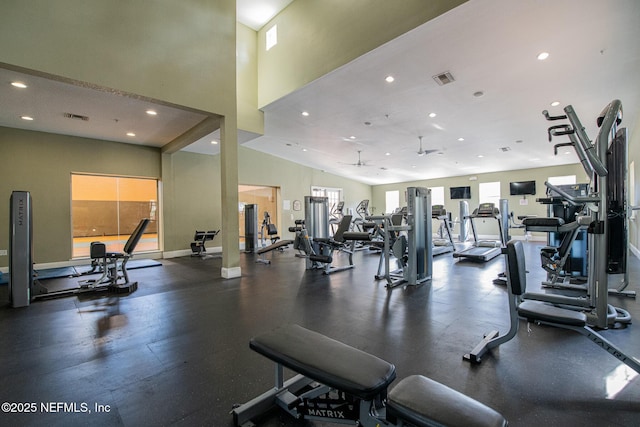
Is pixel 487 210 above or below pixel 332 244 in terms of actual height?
above

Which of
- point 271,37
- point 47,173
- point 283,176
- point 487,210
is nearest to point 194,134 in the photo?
point 271,37

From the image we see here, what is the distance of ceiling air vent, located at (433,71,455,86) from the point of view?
185 inches

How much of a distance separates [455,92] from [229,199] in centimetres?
458

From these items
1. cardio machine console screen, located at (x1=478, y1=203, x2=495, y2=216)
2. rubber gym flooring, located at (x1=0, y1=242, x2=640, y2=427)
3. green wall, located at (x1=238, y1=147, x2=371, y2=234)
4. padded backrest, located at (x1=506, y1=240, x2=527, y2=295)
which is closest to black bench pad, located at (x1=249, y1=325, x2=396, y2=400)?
rubber gym flooring, located at (x1=0, y1=242, x2=640, y2=427)

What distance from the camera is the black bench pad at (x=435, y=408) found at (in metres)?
0.92

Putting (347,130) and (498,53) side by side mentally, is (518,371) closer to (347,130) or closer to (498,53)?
(498,53)

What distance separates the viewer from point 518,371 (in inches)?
77.5

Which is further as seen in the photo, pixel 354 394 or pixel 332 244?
pixel 332 244

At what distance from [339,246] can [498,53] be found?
395cm

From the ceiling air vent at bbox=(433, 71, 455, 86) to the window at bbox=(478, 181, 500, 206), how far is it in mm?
8301

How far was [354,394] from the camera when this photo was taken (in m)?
1.06

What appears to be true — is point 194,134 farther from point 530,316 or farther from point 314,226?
point 530,316

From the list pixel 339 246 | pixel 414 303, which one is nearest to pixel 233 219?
pixel 339 246

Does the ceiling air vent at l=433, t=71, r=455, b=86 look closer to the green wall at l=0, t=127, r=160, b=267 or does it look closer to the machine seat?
the machine seat
